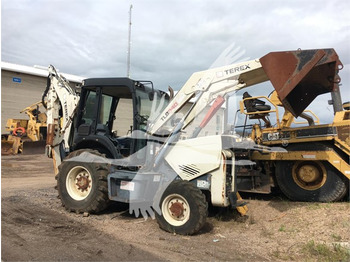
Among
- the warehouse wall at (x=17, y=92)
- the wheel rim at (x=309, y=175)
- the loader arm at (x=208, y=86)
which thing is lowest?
the wheel rim at (x=309, y=175)

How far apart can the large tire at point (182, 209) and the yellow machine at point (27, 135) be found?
14337 millimetres

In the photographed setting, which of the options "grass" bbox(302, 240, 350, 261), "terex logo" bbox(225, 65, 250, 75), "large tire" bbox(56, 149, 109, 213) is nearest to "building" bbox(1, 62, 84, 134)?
"large tire" bbox(56, 149, 109, 213)

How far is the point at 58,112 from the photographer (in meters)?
6.84

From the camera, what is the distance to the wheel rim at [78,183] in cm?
569

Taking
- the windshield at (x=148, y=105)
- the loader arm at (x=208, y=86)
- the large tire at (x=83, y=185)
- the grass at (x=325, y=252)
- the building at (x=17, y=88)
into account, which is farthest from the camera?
the building at (x=17, y=88)

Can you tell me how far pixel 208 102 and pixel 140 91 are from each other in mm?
1333

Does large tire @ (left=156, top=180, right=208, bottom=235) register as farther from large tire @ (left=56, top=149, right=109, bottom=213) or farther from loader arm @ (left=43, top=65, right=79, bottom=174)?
loader arm @ (left=43, top=65, right=79, bottom=174)

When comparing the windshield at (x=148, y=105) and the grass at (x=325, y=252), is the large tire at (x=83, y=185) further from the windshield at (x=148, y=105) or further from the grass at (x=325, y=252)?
the grass at (x=325, y=252)

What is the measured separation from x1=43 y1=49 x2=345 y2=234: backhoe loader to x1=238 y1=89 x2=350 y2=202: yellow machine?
4.31ft

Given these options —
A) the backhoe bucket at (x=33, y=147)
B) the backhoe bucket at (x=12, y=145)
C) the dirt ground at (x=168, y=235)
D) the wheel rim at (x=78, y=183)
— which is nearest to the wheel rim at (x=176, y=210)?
the dirt ground at (x=168, y=235)

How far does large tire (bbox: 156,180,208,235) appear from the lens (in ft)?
14.8

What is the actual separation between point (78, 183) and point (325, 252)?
4380 millimetres

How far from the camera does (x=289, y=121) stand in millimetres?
7473

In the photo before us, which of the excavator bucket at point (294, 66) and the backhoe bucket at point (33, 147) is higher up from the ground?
the excavator bucket at point (294, 66)
